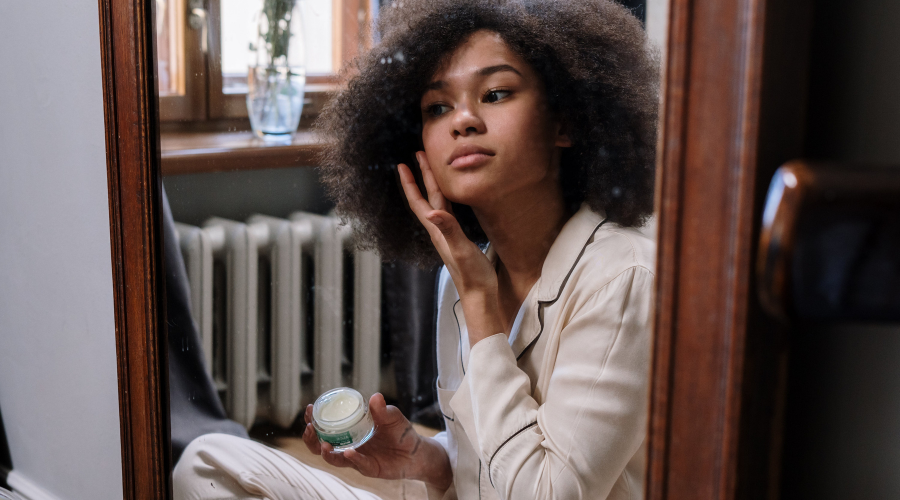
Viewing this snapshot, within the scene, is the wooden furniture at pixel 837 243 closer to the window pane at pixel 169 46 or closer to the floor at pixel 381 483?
the floor at pixel 381 483

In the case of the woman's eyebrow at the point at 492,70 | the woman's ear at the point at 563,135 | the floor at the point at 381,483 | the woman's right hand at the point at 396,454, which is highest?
the woman's eyebrow at the point at 492,70

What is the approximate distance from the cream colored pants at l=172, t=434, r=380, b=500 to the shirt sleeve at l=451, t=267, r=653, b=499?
263mm

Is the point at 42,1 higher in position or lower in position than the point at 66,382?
higher

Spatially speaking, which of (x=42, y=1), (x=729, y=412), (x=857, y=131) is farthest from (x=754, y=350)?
(x=42, y=1)

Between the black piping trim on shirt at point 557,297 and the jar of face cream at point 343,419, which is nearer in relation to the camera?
the black piping trim on shirt at point 557,297

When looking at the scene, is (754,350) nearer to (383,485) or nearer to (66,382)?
(383,485)

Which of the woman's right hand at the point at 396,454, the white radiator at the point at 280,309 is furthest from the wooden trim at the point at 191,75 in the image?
the woman's right hand at the point at 396,454

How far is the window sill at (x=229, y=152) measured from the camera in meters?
0.86

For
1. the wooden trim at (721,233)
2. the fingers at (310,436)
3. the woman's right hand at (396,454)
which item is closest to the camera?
the wooden trim at (721,233)

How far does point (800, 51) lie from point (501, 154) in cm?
27

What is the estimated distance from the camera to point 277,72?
90cm

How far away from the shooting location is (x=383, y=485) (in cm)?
86

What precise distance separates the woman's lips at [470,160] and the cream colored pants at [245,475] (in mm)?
412

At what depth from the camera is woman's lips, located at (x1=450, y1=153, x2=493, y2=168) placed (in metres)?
0.70
